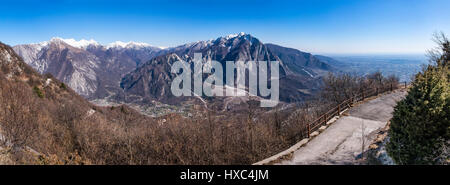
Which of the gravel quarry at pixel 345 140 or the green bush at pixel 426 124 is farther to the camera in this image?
the gravel quarry at pixel 345 140

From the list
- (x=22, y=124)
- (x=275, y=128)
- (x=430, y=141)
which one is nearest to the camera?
(x=430, y=141)

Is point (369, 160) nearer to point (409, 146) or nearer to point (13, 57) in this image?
point (409, 146)

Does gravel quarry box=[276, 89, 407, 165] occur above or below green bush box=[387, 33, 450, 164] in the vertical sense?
below

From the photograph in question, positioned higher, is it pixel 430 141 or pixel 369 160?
pixel 430 141

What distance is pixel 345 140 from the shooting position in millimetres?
11812

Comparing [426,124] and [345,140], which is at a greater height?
[426,124]

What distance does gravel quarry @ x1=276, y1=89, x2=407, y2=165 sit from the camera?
379 inches

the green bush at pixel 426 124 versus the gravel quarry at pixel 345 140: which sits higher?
the green bush at pixel 426 124

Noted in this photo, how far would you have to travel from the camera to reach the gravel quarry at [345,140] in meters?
9.63

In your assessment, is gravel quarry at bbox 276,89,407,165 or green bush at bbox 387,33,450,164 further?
gravel quarry at bbox 276,89,407,165
